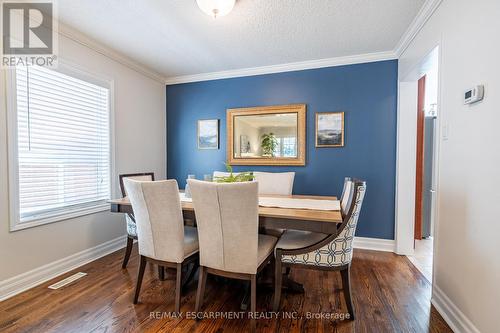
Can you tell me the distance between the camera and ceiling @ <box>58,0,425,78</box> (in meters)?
2.06

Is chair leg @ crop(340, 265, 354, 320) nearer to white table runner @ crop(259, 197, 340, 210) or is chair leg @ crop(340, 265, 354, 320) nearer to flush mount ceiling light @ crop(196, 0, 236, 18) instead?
white table runner @ crop(259, 197, 340, 210)

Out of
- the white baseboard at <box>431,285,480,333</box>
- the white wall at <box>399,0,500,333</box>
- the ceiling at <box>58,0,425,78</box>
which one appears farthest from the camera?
the ceiling at <box>58,0,425,78</box>

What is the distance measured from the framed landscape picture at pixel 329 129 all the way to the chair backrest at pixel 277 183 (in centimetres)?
78

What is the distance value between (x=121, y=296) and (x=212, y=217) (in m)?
1.18

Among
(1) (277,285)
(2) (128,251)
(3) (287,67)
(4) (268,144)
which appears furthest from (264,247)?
(3) (287,67)

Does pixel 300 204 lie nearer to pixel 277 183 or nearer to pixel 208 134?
pixel 277 183

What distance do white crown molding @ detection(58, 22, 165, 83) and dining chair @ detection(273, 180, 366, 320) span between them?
2.88 metres

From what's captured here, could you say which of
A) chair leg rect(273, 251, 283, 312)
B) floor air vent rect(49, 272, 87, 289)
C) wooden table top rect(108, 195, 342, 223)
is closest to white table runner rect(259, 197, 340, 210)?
wooden table top rect(108, 195, 342, 223)

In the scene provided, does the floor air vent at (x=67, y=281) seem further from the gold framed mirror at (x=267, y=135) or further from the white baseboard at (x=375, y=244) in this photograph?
the white baseboard at (x=375, y=244)

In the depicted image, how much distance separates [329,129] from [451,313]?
2187 mm

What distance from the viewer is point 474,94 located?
4.62 feet

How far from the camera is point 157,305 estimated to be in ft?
6.21

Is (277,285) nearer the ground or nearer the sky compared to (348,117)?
nearer the ground

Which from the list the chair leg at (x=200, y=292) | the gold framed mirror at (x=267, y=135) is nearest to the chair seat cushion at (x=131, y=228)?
the chair leg at (x=200, y=292)
